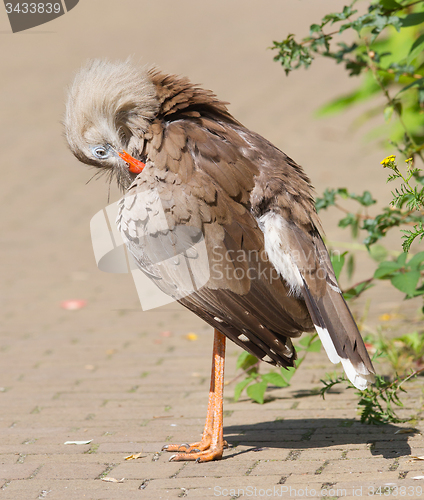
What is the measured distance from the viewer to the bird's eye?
13.5 ft

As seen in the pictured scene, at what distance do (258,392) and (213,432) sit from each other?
789 millimetres

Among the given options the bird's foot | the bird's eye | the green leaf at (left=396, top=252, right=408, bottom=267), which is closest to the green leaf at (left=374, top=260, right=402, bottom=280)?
the green leaf at (left=396, top=252, right=408, bottom=267)

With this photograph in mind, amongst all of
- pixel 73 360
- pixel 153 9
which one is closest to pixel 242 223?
pixel 73 360

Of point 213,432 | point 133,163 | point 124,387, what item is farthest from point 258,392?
point 133,163

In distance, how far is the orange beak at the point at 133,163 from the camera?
397 centimetres

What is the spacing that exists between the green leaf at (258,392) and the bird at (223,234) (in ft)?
2.20

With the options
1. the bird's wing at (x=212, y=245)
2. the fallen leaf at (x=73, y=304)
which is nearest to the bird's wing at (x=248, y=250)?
the bird's wing at (x=212, y=245)

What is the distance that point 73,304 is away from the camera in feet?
24.1

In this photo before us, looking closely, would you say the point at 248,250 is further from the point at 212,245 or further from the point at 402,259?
the point at 402,259

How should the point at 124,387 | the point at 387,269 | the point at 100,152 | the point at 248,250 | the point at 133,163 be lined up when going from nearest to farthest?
the point at 248,250 → the point at 133,163 → the point at 100,152 → the point at 387,269 → the point at 124,387

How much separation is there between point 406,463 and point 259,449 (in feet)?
2.87

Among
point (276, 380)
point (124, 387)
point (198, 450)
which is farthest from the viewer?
point (124, 387)

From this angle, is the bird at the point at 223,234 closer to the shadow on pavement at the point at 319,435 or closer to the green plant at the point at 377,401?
the shadow on pavement at the point at 319,435

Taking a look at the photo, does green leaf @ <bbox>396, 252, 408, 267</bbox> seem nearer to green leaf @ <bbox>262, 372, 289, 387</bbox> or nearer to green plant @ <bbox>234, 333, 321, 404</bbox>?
green plant @ <bbox>234, 333, 321, 404</bbox>
